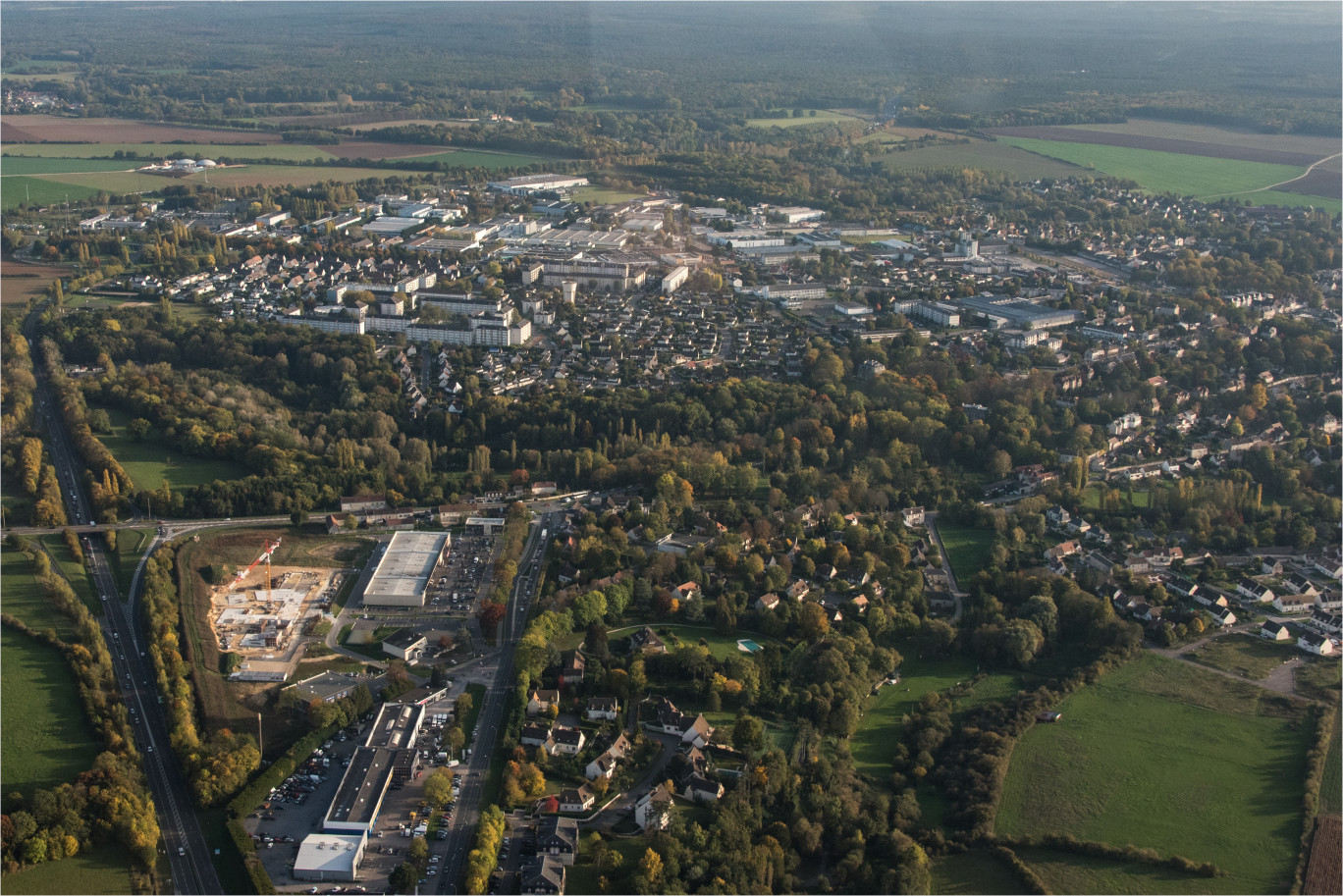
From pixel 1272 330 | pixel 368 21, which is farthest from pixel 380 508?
pixel 368 21

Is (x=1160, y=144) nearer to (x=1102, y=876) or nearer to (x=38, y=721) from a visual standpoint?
(x=1102, y=876)

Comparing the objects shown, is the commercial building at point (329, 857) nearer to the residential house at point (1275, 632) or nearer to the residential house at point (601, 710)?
the residential house at point (601, 710)

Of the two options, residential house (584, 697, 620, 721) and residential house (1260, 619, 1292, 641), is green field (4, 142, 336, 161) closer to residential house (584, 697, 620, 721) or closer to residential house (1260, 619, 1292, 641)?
residential house (584, 697, 620, 721)

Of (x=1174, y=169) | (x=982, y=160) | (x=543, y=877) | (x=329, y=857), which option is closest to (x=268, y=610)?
(x=329, y=857)

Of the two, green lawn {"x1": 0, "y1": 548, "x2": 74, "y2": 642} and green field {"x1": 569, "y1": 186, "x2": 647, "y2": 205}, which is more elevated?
green field {"x1": 569, "y1": 186, "x2": 647, "y2": 205}

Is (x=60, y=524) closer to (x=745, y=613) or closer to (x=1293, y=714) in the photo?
(x=745, y=613)

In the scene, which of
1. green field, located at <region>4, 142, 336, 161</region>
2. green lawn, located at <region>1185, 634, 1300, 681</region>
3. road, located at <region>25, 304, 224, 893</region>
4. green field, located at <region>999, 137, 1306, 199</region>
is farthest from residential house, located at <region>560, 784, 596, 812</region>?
green field, located at <region>4, 142, 336, 161</region>
